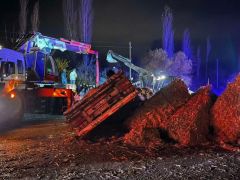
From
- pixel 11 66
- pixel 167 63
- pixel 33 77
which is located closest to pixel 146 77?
pixel 33 77

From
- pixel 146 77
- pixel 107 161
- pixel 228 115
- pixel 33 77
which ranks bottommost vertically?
pixel 107 161

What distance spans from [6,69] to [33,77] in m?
2.30

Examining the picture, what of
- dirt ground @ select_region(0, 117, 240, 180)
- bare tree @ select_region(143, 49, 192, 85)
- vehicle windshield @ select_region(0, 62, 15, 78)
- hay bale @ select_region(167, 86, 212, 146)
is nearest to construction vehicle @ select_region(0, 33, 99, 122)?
vehicle windshield @ select_region(0, 62, 15, 78)

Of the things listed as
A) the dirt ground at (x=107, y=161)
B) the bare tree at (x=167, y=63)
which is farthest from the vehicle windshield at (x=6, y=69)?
the bare tree at (x=167, y=63)

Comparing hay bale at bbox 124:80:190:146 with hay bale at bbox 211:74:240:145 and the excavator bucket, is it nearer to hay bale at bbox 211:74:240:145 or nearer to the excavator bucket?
the excavator bucket

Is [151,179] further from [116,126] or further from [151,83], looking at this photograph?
[151,83]

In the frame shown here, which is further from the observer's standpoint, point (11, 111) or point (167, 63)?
point (167, 63)

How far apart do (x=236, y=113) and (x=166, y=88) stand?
7.94ft

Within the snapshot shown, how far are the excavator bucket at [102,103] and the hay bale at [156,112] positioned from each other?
0.70 metres

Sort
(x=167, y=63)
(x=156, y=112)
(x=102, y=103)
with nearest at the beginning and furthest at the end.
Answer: (x=156, y=112), (x=102, y=103), (x=167, y=63)

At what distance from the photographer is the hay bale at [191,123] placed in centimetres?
897

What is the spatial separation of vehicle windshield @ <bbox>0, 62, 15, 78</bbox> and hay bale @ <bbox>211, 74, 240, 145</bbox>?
311 inches

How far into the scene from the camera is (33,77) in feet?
52.3

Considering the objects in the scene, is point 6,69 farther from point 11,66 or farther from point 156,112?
point 156,112
